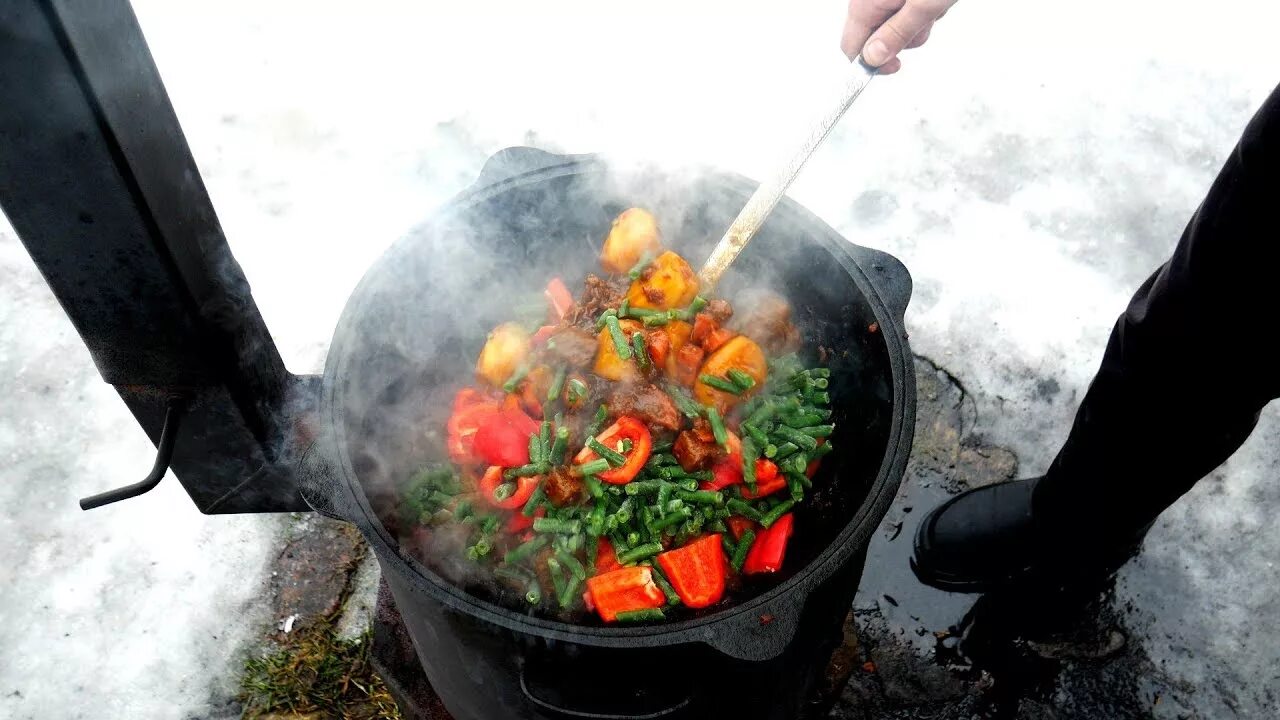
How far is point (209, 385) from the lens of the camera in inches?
99.3

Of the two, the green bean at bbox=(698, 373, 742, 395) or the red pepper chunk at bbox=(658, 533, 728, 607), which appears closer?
the red pepper chunk at bbox=(658, 533, 728, 607)

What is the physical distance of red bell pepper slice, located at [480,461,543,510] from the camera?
2.56 m

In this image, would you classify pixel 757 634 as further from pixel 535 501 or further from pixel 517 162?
pixel 517 162

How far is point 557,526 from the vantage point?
2.45 meters

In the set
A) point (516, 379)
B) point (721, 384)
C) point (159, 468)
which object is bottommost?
point (721, 384)

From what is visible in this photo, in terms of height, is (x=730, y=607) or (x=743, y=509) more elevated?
(x=730, y=607)

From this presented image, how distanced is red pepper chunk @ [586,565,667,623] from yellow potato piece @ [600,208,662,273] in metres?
1.14

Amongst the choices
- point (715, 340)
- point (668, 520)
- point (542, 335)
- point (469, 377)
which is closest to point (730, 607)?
point (668, 520)

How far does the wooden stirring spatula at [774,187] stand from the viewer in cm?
238

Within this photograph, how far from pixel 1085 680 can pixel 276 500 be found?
3.10 m

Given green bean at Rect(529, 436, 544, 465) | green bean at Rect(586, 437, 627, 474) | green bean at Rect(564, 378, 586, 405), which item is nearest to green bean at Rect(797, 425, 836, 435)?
green bean at Rect(586, 437, 627, 474)

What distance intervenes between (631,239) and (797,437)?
3.01 feet

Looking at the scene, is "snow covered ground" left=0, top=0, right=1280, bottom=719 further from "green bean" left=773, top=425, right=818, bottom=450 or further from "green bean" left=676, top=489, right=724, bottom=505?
"green bean" left=676, top=489, right=724, bottom=505

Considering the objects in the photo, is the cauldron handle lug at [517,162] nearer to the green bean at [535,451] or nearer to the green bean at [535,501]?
the green bean at [535,451]
